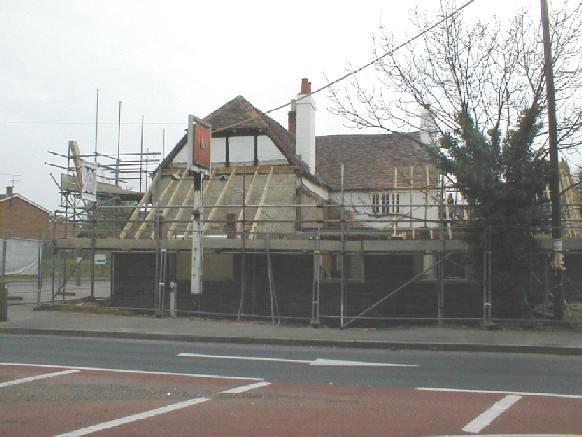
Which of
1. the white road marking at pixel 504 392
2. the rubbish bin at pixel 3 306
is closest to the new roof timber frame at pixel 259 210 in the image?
the rubbish bin at pixel 3 306

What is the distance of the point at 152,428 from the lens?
6.75m

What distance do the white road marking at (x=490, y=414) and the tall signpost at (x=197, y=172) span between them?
1067 centimetres

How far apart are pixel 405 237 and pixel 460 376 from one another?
895cm

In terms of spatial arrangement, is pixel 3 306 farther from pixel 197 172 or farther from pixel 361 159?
pixel 361 159

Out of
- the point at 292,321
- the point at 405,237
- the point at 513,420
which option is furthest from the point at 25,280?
the point at 513,420

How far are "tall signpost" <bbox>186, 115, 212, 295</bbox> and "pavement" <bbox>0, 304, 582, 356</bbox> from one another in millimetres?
1320

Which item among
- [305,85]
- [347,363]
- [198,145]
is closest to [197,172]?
[198,145]

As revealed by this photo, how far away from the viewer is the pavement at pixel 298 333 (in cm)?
1376

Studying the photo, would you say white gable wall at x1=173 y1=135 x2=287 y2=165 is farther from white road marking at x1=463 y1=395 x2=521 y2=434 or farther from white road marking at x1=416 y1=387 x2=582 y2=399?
white road marking at x1=463 y1=395 x2=521 y2=434

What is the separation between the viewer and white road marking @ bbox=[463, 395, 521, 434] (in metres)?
6.82

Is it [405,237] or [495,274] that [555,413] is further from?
[405,237]

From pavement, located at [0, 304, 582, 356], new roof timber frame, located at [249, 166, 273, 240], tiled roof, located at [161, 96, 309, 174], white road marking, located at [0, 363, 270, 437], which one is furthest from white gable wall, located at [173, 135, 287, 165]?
white road marking, located at [0, 363, 270, 437]

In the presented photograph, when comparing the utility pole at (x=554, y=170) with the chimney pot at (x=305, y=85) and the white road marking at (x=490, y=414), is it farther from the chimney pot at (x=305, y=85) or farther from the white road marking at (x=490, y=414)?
the chimney pot at (x=305, y=85)

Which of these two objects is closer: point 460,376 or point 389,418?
point 389,418
